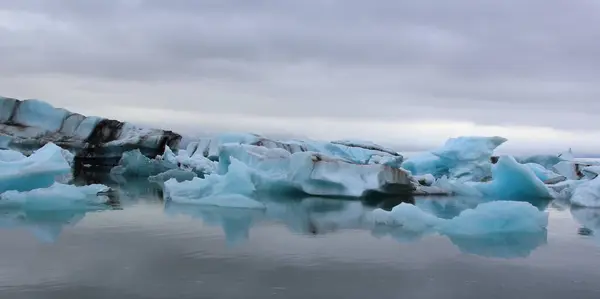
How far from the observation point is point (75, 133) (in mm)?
21922

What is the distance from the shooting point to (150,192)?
12547mm

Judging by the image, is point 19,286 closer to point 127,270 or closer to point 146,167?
point 127,270

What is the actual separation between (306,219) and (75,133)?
51.8 feet

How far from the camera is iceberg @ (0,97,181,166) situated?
67.9ft

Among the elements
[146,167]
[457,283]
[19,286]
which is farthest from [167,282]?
[146,167]

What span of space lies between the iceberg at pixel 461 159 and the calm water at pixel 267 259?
763 cm

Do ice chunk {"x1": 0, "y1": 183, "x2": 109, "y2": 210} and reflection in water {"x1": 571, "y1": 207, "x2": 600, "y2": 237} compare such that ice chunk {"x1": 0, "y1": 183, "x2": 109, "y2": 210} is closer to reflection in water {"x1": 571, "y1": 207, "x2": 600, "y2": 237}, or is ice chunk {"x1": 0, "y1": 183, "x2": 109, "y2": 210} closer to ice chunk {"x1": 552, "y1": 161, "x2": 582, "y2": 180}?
reflection in water {"x1": 571, "y1": 207, "x2": 600, "y2": 237}

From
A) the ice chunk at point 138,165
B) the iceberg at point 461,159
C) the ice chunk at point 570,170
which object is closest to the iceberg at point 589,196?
the iceberg at point 461,159

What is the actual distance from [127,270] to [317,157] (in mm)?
7548

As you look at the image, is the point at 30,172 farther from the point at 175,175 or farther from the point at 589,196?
the point at 589,196

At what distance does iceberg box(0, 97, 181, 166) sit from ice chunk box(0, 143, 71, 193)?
37.3 feet

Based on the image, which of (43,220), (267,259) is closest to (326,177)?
(43,220)

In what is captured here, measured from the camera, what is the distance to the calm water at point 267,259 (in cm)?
426

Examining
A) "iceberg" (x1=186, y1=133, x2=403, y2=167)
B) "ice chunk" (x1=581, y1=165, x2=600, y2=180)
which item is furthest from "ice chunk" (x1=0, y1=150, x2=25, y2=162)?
"ice chunk" (x1=581, y1=165, x2=600, y2=180)
